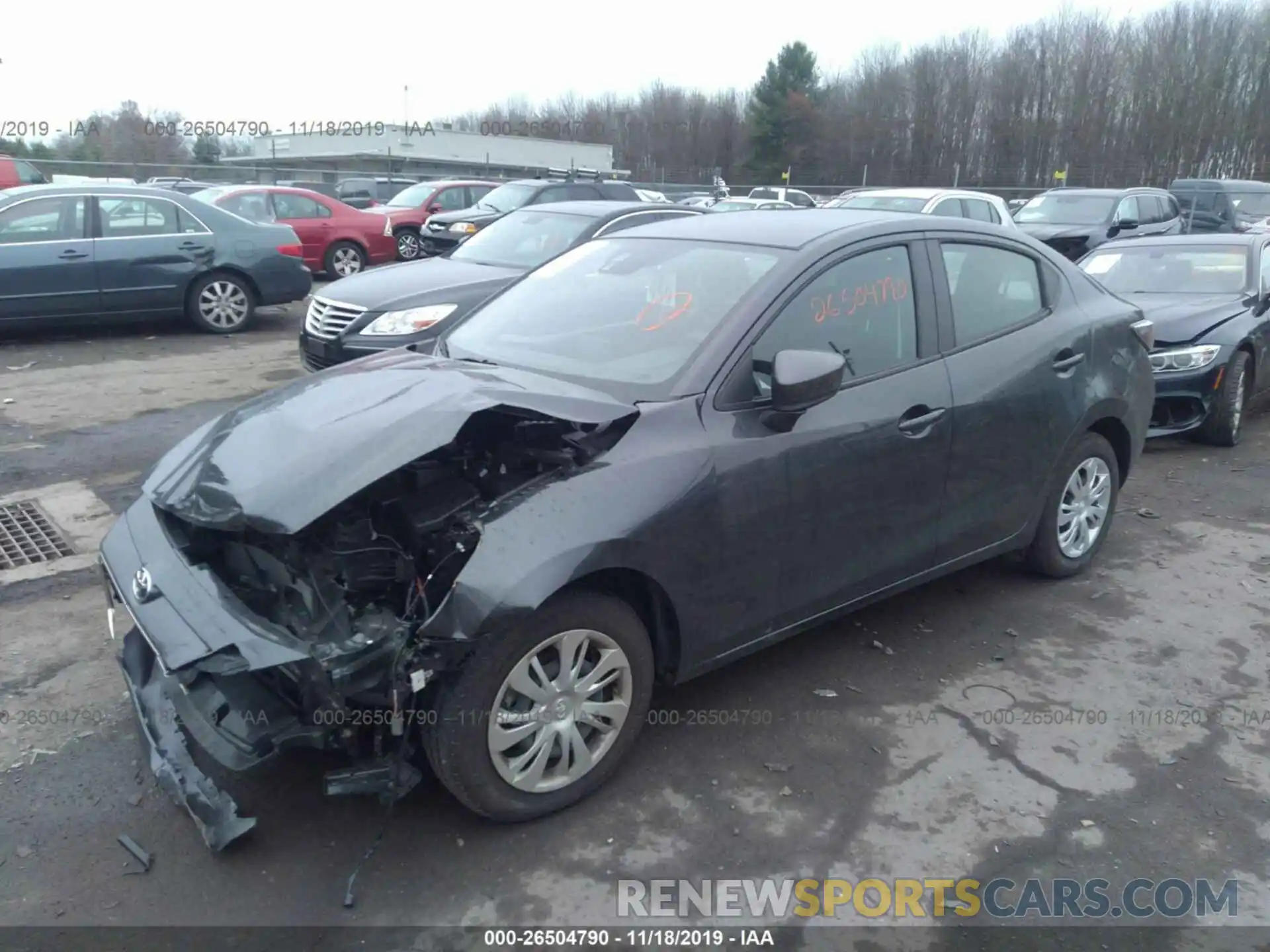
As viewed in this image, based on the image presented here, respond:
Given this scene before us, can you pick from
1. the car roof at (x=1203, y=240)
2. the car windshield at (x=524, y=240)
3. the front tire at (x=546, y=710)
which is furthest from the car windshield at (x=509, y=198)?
the front tire at (x=546, y=710)

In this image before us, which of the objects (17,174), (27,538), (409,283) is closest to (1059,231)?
(409,283)

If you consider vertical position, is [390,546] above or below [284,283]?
below

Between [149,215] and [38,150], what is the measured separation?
111ft

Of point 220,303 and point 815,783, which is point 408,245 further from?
point 815,783

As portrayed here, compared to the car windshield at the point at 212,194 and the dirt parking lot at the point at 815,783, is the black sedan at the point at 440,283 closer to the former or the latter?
the dirt parking lot at the point at 815,783

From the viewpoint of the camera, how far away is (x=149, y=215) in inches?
409

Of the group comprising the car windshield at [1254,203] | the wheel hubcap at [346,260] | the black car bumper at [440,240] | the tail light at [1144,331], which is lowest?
the tail light at [1144,331]

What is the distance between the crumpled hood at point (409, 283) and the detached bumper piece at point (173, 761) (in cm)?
453

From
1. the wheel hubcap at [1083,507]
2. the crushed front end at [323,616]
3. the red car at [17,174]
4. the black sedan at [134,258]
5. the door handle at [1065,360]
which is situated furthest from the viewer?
the red car at [17,174]

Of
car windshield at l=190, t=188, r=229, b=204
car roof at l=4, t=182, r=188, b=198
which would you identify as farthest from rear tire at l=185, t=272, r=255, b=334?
car windshield at l=190, t=188, r=229, b=204

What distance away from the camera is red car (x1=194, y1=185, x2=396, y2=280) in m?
14.8

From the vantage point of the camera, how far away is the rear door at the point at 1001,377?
4.06 meters

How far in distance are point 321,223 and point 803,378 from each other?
540 inches

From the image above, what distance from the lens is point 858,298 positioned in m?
Result: 3.80
